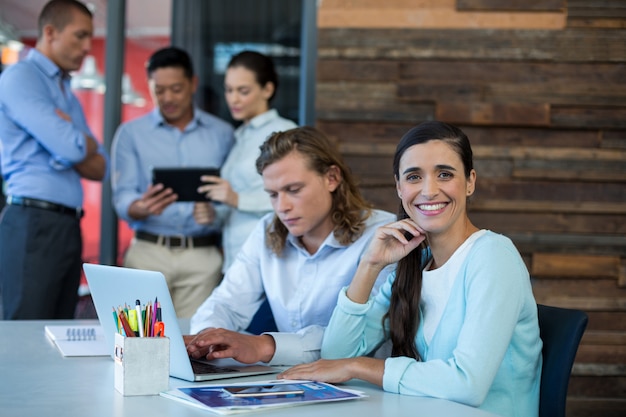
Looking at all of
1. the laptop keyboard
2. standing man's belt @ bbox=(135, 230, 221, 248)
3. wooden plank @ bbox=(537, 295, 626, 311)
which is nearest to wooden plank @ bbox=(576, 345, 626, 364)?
wooden plank @ bbox=(537, 295, 626, 311)

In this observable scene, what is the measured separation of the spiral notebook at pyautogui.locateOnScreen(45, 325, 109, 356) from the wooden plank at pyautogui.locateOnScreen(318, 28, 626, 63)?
171cm

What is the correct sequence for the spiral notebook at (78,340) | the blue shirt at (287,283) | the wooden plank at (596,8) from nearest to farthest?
the spiral notebook at (78,340) → the blue shirt at (287,283) → the wooden plank at (596,8)

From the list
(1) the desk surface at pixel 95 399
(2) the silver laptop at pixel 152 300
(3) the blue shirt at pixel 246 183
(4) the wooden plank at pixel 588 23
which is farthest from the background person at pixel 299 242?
(4) the wooden plank at pixel 588 23

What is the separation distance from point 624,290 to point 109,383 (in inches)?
97.1

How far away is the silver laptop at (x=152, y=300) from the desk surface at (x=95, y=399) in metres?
0.04

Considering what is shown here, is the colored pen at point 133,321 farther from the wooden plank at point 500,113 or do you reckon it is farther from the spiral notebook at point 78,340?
the wooden plank at point 500,113

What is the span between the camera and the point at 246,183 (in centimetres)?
321

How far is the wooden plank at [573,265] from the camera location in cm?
326

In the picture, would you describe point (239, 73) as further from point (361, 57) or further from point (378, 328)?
point (378, 328)

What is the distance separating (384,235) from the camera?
1731mm

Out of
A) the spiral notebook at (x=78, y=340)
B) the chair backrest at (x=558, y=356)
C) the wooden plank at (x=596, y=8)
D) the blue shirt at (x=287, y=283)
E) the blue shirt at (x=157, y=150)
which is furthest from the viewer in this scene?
the blue shirt at (x=157, y=150)

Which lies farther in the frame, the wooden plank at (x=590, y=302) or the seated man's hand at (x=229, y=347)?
the wooden plank at (x=590, y=302)

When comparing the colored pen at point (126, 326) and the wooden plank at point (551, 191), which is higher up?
the wooden plank at point (551, 191)

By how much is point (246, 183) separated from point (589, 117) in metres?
1.47
